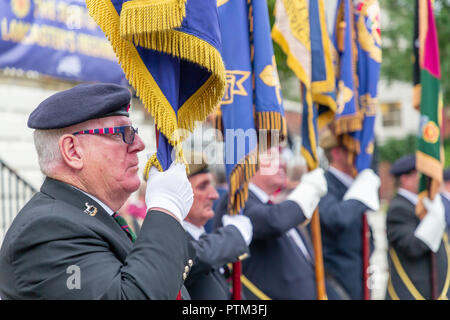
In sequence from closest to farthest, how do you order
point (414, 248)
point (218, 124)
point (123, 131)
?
point (123, 131)
point (218, 124)
point (414, 248)

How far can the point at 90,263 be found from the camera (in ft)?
5.78

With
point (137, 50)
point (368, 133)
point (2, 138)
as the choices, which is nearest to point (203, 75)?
point (137, 50)

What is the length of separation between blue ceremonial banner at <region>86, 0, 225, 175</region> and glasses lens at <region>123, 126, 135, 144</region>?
0.39ft

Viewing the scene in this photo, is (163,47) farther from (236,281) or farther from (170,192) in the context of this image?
(236,281)

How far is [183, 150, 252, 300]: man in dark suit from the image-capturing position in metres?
2.95

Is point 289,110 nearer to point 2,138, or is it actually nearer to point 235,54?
point 2,138

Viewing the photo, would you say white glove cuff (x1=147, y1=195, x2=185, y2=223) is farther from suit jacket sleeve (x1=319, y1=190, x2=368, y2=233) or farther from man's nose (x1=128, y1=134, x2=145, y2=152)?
suit jacket sleeve (x1=319, y1=190, x2=368, y2=233)

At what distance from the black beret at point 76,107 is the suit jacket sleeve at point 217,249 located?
3.65ft

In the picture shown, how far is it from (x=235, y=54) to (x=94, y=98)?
123 cm

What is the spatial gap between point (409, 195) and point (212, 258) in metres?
2.81

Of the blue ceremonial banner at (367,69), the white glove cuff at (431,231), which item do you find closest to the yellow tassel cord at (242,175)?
the blue ceremonial banner at (367,69)

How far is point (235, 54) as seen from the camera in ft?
10.1

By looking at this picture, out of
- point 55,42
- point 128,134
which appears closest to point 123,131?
point 128,134
